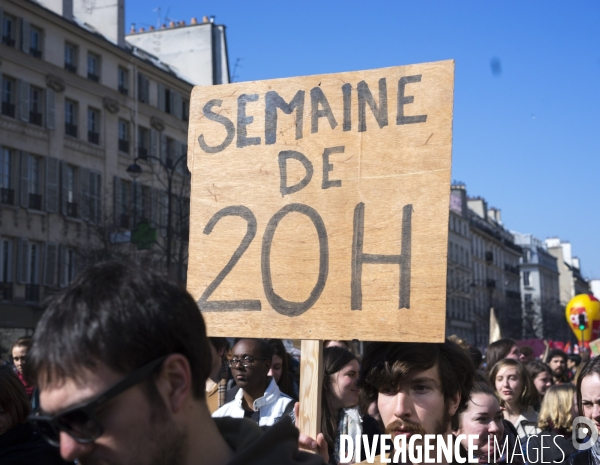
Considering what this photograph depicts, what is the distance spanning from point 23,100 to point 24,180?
8.67 feet

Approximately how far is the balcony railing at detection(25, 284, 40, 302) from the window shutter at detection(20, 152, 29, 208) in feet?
8.82

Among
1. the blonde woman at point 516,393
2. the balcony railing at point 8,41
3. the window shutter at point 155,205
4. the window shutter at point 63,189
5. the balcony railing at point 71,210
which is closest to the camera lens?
the blonde woman at point 516,393

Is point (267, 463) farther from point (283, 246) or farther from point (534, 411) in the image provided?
point (534, 411)

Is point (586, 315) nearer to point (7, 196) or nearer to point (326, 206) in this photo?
point (7, 196)

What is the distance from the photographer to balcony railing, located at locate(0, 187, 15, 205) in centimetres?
2925

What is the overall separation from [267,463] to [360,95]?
6.37 ft

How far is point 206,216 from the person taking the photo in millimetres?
3549

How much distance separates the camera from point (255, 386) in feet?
18.2

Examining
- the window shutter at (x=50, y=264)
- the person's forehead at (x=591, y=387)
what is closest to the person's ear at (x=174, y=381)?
the person's forehead at (x=591, y=387)

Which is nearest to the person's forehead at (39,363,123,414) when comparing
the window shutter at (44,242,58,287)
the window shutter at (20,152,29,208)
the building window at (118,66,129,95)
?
the window shutter at (20,152,29,208)

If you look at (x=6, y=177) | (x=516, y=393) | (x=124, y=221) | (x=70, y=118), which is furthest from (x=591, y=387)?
(x=70, y=118)

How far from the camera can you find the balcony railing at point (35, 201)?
30.2m

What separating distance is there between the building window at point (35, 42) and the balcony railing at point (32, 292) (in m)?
7.82

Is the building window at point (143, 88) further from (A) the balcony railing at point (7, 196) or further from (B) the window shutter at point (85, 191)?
(A) the balcony railing at point (7, 196)
